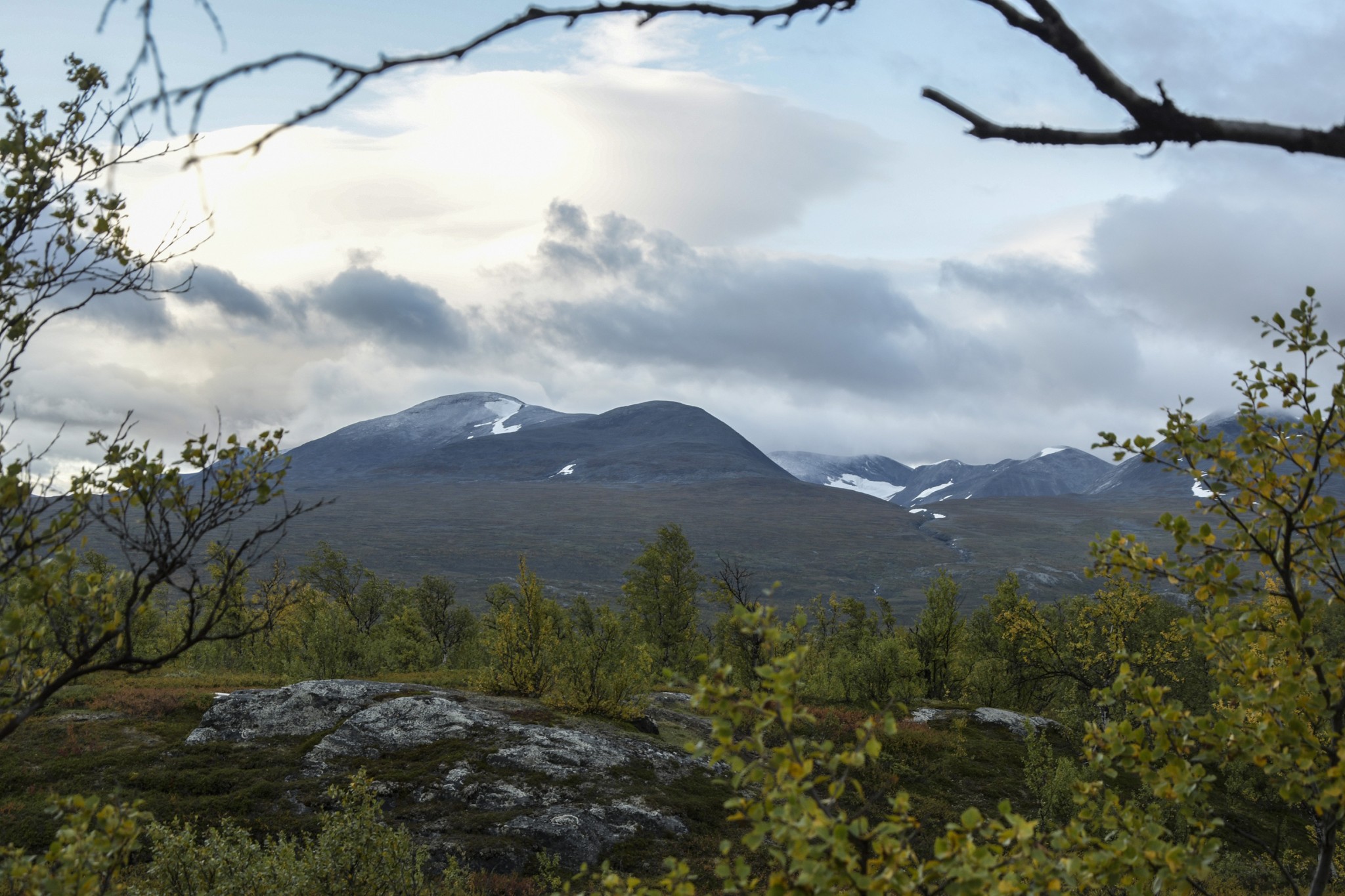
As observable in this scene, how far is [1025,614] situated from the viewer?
1264 inches

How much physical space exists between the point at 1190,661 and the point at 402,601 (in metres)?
49.9

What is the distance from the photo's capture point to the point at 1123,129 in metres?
2.22

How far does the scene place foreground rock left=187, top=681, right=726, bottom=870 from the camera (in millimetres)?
14938

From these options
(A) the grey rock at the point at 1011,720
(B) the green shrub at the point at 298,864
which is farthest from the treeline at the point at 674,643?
(B) the green shrub at the point at 298,864

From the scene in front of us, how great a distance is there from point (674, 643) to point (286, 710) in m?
31.4

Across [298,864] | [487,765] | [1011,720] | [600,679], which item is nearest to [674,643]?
[1011,720]

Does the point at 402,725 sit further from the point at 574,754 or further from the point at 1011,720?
the point at 1011,720

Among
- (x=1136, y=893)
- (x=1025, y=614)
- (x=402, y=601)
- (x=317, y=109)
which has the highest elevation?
(x=317, y=109)

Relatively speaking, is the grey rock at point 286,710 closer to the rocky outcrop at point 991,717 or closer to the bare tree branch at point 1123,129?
the rocky outcrop at point 991,717

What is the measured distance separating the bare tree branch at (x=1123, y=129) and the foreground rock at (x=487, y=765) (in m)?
15.0

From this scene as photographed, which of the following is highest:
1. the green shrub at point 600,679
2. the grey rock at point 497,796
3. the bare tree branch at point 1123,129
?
the bare tree branch at point 1123,129

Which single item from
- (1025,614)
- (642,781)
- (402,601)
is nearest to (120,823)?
(642,781)

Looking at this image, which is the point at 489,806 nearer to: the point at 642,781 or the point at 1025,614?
the point at 642,781

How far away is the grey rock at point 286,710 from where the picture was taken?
1933 cm
